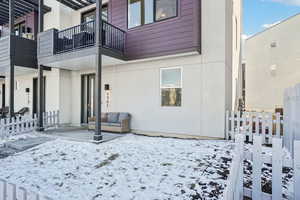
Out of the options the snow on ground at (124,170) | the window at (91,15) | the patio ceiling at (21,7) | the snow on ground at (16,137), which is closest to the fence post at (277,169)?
the snow on ground at (124,170)

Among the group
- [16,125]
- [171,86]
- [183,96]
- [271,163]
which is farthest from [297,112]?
[16,125]

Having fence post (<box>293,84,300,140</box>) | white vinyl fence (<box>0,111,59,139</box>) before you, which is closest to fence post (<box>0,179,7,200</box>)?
fence post (<box>293,84,300,140</box>)

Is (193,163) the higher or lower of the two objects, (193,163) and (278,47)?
the lower

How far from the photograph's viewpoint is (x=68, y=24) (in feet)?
33.5

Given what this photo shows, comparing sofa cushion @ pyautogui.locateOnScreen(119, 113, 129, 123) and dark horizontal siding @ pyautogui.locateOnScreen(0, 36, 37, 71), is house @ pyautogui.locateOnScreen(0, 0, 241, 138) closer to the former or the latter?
sofa cushion @ pyautogui.locateOnScreen(119, 113, 129, 123)

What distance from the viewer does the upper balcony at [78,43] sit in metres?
7.01

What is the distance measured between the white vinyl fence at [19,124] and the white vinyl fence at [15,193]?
22.5ft

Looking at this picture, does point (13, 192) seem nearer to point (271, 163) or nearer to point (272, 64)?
point (271, 163)

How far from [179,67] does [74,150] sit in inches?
186

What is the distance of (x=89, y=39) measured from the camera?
7520 mm

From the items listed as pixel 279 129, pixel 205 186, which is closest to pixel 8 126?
pixel 205 186

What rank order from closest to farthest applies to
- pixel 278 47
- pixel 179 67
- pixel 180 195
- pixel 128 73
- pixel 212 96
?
pixel 180 195 → pixel 212 96 → pixel 179 67 → pixel 128 73 → pixel 278 47

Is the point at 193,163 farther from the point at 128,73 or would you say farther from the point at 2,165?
the point at 128,73

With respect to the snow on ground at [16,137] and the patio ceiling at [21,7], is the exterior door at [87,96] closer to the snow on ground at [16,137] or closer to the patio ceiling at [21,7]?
the snow on ground at [16,137]
